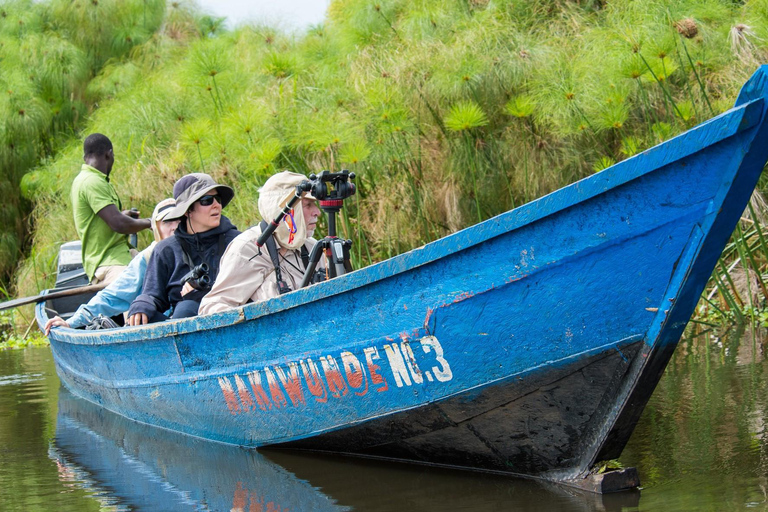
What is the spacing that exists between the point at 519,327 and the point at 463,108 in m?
3.59

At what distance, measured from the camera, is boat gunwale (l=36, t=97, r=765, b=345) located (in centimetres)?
275

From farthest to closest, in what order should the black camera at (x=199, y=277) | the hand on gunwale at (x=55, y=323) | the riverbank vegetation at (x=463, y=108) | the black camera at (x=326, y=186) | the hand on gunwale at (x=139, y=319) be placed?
1. the riverbank vegetation at (x=463, y=108)
2. the hand on gunwale at (x=55, y=323)
3. the hand on gunwale at (x=139, y=319)
4. the black camera at (x=199, y=277)
5. the black camera at (x=326, y=186)

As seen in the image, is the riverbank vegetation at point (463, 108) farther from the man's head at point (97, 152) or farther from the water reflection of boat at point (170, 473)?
the water reflection of boat at point (170, 473)

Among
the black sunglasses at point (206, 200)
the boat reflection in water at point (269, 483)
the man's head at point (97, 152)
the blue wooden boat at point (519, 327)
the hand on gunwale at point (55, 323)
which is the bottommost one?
the boat reflection in water at point (269, 483)

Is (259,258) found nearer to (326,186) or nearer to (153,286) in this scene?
(326,186)

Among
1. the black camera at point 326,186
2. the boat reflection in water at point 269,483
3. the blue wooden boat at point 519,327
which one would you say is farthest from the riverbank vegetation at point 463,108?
the blue wooden boat at point 519,327

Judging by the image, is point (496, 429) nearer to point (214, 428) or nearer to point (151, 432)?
point (214, 428)

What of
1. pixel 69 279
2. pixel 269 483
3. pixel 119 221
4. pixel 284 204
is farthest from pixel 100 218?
pixel 269 483

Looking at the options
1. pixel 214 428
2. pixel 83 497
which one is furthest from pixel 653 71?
pixel 83 497

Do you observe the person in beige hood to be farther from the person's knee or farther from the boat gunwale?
the person's knee

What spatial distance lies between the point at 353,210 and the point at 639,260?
221 inches

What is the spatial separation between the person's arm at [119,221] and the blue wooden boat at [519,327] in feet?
7.29

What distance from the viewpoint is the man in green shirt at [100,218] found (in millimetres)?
6208

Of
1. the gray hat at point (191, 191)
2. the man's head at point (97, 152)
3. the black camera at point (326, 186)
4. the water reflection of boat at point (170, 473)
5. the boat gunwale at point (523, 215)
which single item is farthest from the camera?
the man's head at point (97, 152)
